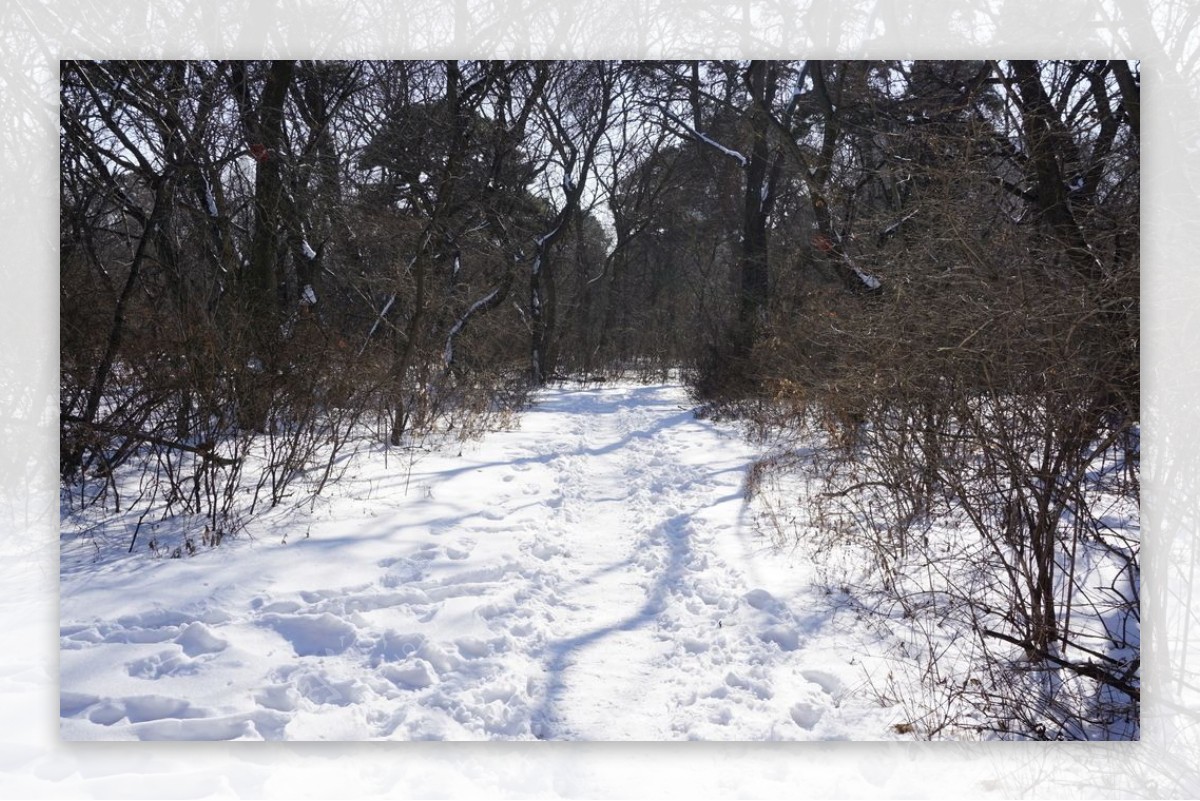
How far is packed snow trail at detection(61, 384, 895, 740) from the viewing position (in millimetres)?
2561

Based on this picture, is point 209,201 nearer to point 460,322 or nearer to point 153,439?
point 153,439

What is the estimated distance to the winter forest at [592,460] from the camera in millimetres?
2725

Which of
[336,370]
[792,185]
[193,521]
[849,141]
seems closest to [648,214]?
[792,185]

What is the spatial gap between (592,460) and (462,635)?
4.60 meters

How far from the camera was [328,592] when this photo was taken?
3.49 metres

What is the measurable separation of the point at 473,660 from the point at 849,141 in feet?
17.1

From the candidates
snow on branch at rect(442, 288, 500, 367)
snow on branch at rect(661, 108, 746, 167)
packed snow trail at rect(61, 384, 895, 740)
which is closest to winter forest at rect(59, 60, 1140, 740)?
packed snow trail at rect(61, 384, 895, 740)

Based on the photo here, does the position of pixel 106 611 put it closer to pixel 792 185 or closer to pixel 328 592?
pixel 328 592

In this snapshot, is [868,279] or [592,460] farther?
[592,460]

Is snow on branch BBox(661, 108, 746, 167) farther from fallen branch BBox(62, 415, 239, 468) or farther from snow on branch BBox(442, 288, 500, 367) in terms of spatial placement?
fallen branch BBox(62, 415, 239, 468)

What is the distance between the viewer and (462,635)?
3.10 m

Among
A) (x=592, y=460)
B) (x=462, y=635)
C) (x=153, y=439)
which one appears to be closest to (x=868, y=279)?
(x=592, y=460)

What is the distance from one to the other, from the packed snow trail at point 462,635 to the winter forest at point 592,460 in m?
0.02

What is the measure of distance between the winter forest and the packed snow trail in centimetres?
2
